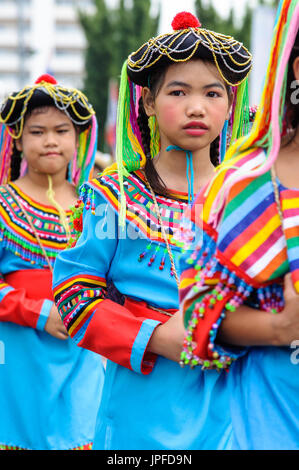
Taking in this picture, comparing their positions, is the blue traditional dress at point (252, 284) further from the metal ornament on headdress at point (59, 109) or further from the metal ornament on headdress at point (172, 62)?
the metal ornament on headdress at point (59, 109)

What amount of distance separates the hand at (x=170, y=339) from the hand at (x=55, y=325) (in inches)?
60.1

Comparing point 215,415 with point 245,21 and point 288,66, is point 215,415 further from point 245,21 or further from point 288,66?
point 245,21

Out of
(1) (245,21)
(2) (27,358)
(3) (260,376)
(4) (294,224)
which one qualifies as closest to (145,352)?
(3) (260,376)

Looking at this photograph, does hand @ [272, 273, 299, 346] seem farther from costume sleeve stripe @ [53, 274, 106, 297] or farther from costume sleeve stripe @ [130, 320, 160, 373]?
Result: costume sleeve stripe @ [53, 274, 106, 297]

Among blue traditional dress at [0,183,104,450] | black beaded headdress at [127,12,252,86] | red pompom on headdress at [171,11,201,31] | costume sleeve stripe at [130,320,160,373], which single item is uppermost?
red pompom on headdress at [171,11,201,31]

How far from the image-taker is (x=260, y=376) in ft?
6.63

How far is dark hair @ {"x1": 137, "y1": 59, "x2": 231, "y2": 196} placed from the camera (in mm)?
2746

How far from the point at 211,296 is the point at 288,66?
2.01 ft

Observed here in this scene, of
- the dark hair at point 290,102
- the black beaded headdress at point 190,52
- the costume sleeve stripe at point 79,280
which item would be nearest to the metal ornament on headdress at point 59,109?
the black beaded headdress at point 190,52

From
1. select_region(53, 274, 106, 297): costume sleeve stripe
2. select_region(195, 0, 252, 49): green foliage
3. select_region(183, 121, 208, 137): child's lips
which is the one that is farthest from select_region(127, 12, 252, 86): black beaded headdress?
select_region(195, 0, 252, 49): green foliage

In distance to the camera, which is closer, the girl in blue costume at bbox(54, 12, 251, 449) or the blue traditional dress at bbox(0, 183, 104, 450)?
the girl in blue costume at bbox(54, 12, 251, 449)

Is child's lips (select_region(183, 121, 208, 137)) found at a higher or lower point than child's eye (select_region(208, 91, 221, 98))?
lower

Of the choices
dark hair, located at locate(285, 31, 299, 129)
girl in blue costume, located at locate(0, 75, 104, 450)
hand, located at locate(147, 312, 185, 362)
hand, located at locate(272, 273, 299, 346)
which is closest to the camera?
hand, located at locate(272, 273, 299, 346)

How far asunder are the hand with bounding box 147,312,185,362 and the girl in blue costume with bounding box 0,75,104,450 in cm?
158
